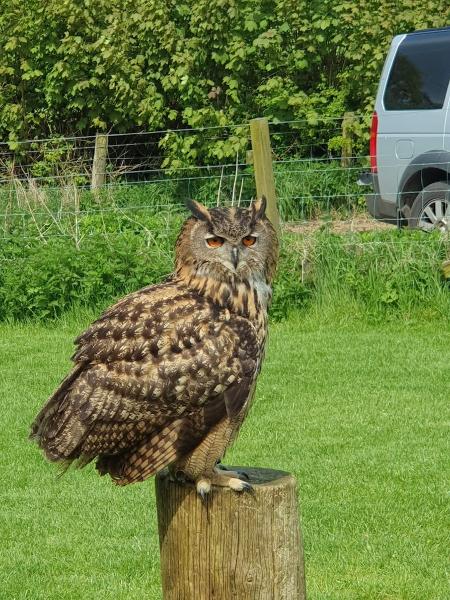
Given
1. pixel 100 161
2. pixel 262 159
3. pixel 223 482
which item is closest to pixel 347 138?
pixel 100 161

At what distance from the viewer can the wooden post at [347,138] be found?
14.8m

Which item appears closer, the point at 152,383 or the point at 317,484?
the point at 152,383

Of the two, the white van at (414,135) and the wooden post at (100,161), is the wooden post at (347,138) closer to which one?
the white van at (414,135)

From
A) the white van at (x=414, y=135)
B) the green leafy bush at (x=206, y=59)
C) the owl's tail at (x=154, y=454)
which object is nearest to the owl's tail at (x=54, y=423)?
the owl's tail at (x=154, y=454)

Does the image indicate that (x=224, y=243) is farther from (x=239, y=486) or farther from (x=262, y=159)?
(x=262, y=159)

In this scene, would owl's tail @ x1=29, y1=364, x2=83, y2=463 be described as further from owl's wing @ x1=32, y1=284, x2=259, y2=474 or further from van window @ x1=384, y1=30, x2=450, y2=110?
van window @ x1=384, y1=30, x2=450, y2=110

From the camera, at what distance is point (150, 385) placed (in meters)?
4.08

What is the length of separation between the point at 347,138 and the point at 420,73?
3223 millimetres

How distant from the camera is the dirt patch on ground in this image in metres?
10.5

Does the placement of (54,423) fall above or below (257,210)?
below

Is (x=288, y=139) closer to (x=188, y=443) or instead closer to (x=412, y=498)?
(x=412, y=498)

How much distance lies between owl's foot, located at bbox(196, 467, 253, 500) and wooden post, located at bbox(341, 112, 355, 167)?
36.4 ft

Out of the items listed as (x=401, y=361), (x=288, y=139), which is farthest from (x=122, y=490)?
(x=288, y=139)

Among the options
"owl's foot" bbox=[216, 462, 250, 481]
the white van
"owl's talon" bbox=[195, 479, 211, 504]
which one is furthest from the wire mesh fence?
"owl's talon" bbox=[195, 479, 211, 504]
